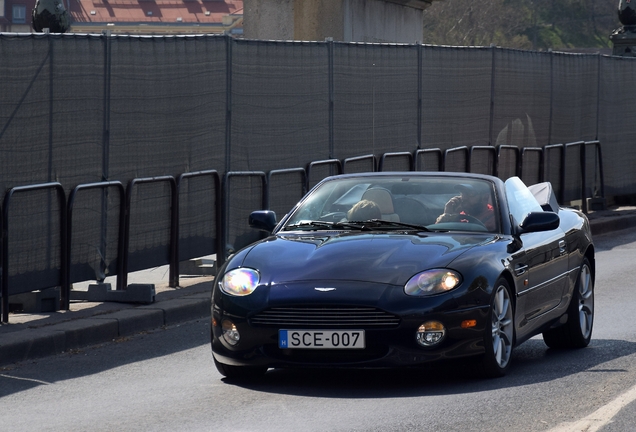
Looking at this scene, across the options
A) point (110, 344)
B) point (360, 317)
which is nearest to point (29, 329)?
point (110, 344)

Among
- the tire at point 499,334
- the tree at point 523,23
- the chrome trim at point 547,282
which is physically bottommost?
the tire at point 499,334

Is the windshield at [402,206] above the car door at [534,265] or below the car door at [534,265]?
above

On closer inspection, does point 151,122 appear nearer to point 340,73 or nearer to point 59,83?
point 59,83

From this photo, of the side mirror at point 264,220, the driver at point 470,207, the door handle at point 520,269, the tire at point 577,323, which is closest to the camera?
the door handle at point 520,269

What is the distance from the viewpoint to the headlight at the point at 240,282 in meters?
7.59

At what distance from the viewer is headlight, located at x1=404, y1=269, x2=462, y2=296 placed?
24.3 feet

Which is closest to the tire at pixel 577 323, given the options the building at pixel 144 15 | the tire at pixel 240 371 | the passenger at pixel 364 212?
the passenger at pixel 364 212

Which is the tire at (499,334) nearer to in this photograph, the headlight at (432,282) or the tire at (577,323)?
the headlight at (432,282)

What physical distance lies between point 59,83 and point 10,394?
3.63 metres

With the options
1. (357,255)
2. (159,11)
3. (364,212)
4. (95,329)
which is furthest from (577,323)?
(159,11)

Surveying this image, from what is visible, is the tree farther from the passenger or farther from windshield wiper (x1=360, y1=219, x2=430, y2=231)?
windshield wiper (x1=360, y1=219, x2=430, y2=231)

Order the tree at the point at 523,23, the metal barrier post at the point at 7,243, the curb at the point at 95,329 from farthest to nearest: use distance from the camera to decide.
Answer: the tree at the point at 523,23
the metal barrier post at the point at 7,243
the curb at the point at 95,329

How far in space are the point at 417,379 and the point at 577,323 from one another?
5.75 ft

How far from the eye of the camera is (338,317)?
288 inches
